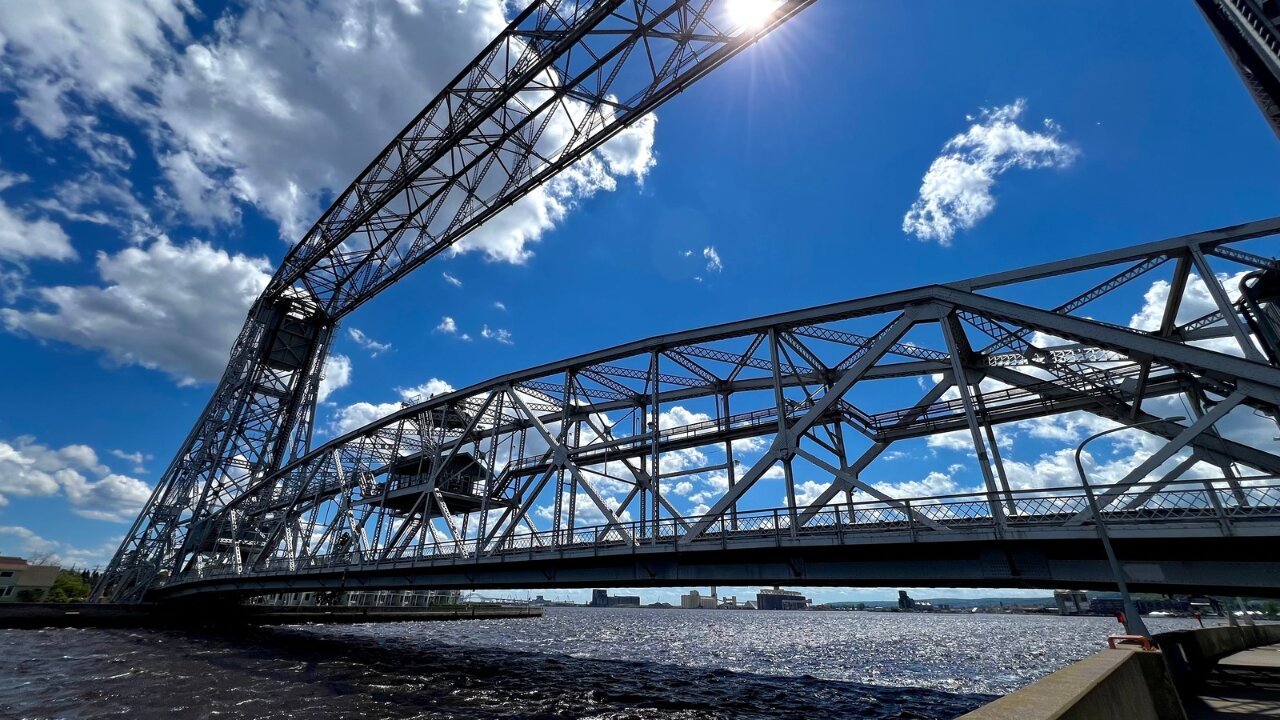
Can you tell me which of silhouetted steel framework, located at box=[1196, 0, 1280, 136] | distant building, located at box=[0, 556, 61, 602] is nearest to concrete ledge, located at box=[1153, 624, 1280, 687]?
silhouetted steel framework, located at box=[1196, 0, 1280, 136]

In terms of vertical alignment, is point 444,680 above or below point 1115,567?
below

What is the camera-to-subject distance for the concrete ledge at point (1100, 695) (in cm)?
357

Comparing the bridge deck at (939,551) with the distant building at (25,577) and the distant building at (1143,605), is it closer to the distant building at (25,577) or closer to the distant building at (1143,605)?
the distant building at (25,577)

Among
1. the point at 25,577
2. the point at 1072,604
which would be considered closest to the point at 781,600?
the point at 1072,604

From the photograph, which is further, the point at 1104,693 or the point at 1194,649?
the point at 1194,649

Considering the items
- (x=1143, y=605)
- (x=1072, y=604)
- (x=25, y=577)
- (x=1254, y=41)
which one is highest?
(x=1254, y=41)

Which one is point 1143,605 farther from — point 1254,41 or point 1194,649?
point 1254,41

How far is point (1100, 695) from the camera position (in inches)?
177

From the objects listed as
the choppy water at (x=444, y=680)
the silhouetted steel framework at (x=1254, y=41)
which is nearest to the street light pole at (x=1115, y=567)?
the choppy water at (x=444, y=680)

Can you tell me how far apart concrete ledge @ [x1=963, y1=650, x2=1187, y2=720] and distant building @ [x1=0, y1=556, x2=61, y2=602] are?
4061 inches

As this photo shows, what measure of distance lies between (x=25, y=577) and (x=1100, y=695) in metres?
119

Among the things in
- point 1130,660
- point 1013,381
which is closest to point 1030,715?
point 1130,660

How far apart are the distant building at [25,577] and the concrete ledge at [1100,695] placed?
338 ft

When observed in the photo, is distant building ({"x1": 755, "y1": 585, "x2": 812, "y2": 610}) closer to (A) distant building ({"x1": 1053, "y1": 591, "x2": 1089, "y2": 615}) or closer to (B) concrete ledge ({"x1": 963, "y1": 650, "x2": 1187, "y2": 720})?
(A) distant building ({"x1": 1053, "y1": 591, "x2": 1089, "y2": 615})
